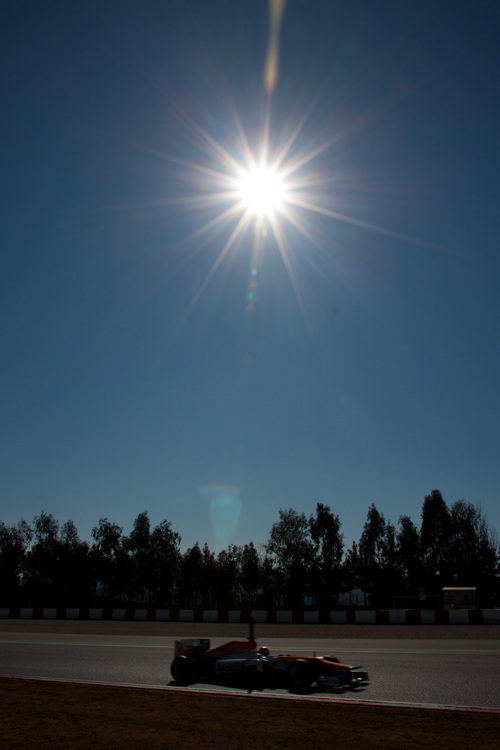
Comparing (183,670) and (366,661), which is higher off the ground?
(183,670)

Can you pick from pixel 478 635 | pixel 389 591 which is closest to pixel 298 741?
pixel 478 635

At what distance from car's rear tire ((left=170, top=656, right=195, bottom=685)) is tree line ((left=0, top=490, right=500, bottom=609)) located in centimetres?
6894

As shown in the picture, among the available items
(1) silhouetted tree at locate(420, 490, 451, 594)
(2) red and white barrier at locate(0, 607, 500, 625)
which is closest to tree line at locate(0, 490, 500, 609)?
(1) silhouetted tree at locate(420, 490, 451, 594)

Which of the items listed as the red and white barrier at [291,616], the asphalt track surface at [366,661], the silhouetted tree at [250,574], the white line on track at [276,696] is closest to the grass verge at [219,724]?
the white line on track at [276,696]

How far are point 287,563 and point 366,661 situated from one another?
6980 cm

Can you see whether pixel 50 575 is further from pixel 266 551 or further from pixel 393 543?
pixel 393 543

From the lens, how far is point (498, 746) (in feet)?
20.7

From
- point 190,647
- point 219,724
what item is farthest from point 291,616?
point 219,724

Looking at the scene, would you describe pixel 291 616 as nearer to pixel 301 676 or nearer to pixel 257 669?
pixel 257 669

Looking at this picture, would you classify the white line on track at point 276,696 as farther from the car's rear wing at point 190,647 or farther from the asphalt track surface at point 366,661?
the car's rear wing at point 190,647

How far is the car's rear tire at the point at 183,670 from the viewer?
38.5 feet

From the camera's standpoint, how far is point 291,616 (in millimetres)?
35531

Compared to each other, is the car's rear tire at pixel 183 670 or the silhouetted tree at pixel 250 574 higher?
the silhouetted tree at pixel 250 574

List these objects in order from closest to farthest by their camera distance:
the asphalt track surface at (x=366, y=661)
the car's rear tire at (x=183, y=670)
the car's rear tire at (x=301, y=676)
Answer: the asphalt track surface at (x=366, y=661)
the car's rear tire at (x=301, y=676)
the car's rear tire at (x=183, y=670)
